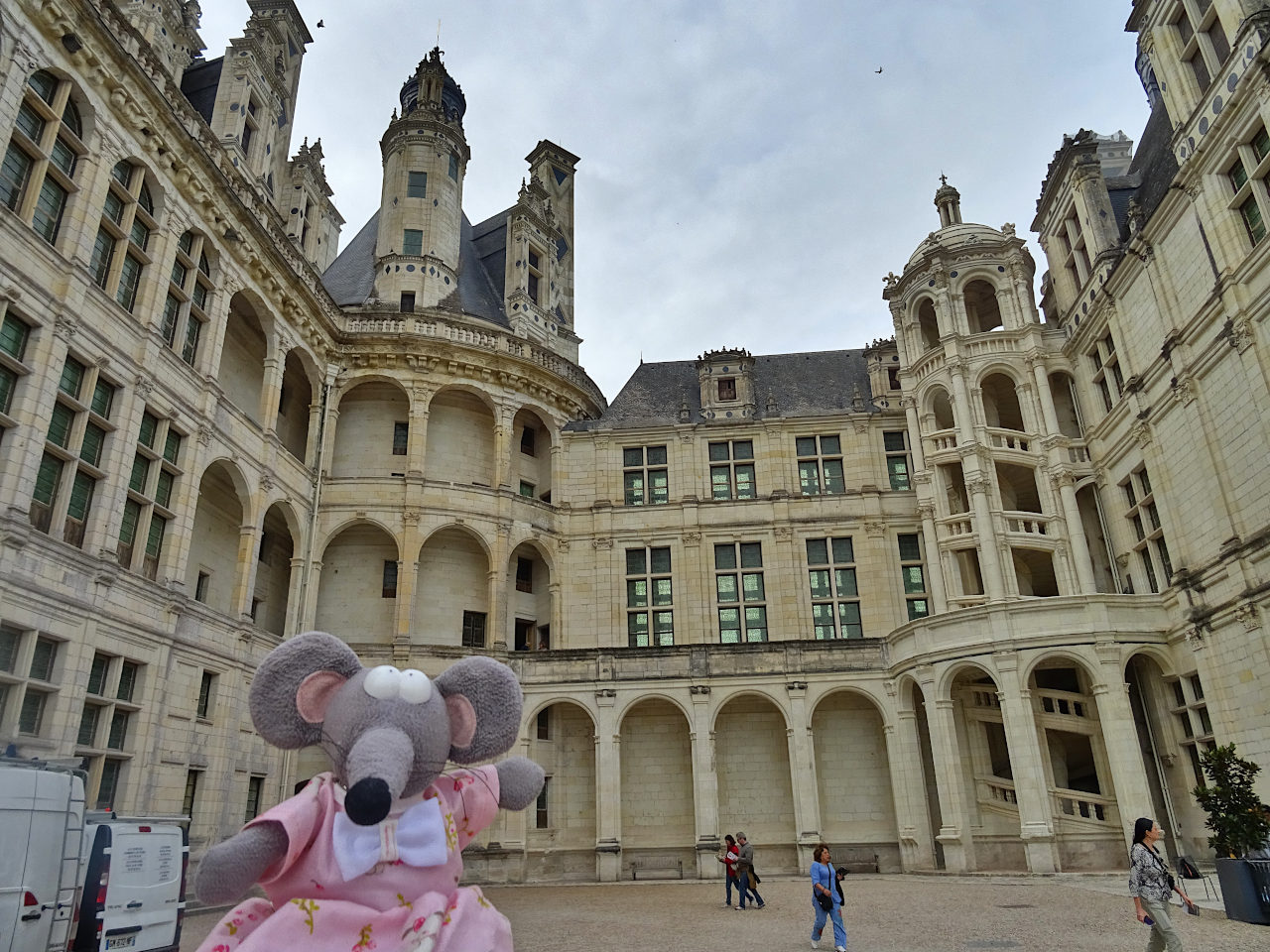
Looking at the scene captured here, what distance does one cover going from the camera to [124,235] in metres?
16.4

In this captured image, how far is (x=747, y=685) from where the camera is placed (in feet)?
77.0

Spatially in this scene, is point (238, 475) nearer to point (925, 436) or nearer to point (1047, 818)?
point (925, 436)

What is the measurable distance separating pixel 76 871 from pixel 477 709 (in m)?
7.60

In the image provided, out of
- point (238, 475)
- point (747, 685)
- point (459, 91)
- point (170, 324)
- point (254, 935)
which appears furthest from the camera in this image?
point (459, 91)

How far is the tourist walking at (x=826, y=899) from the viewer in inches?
393

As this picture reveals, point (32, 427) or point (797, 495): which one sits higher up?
point (797, 495)

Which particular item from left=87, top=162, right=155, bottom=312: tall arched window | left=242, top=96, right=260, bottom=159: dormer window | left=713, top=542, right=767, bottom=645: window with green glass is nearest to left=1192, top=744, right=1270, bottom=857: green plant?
left=713, top=542, right=767, bottom=645: window with green glass

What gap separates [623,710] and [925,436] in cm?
1125

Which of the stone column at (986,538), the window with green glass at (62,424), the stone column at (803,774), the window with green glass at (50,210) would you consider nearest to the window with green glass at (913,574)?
the stone column at (986,538)

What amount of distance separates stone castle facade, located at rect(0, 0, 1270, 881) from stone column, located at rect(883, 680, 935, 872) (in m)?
0.10

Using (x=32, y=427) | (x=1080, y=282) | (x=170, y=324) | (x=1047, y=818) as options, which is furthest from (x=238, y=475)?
(x=1080, y=282)

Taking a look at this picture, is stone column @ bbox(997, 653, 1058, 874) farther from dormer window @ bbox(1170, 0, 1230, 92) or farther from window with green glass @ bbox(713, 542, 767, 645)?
dormer window @ bbox(1170, 0, 1230, 92)

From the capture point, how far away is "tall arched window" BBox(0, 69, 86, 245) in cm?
1397

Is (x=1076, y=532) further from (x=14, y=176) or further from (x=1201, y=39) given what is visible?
(x=14, y=176)
